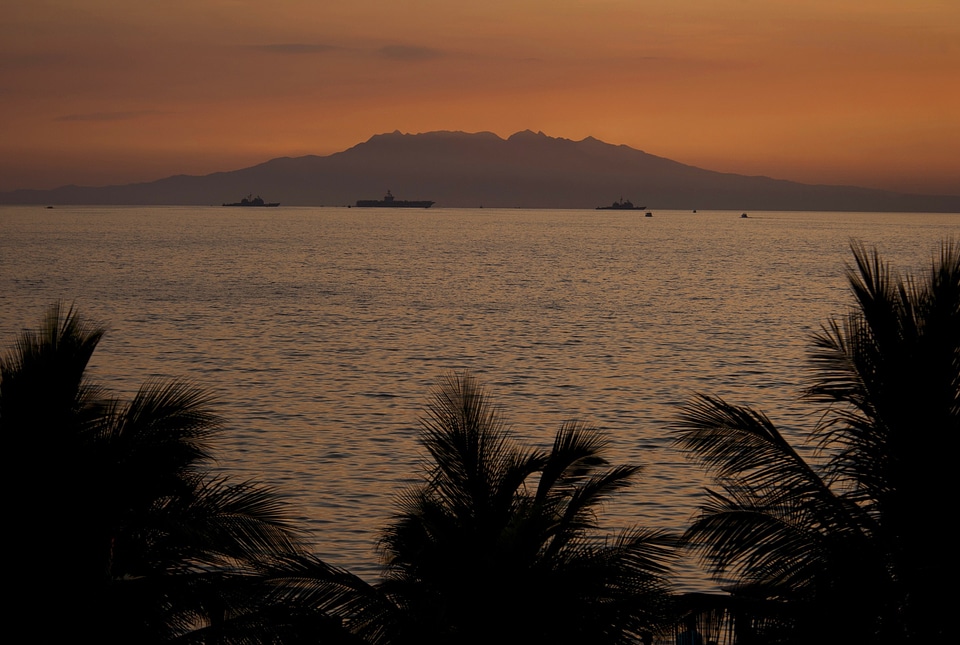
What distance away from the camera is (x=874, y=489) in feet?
40.2

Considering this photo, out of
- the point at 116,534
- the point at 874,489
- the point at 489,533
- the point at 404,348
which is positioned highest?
the point at 874,489

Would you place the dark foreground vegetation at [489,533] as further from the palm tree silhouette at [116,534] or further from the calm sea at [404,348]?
the calm sea at [404,348]

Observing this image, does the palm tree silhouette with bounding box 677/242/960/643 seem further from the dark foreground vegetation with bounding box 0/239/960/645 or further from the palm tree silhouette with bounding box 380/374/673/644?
the palm tree silhouette with bounding box 380/374/673/644

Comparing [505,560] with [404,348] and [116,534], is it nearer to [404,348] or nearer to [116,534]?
[116,534]

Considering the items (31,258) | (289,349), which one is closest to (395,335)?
(289,349)

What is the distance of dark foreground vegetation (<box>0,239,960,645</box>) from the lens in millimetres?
10906

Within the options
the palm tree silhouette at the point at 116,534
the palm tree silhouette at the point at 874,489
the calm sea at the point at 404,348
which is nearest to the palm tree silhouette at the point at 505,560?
the palm tree silhouette at the point at 116,534

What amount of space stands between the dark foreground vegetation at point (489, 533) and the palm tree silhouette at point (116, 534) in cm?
2

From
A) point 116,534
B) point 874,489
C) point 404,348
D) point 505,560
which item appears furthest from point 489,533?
point 404,348

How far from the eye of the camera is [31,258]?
128m

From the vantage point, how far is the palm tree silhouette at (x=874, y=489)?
1117cm

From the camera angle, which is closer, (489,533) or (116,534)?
(116,534)

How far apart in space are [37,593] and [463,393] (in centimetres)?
468

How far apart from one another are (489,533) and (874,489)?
4110 mm
